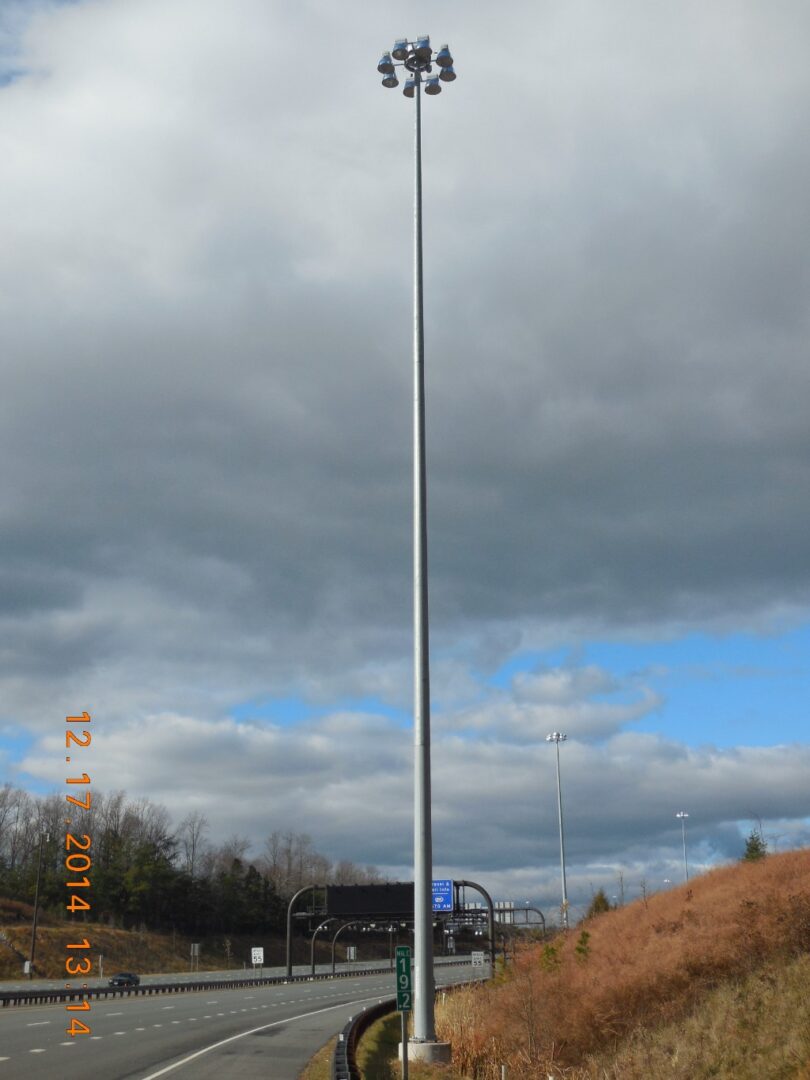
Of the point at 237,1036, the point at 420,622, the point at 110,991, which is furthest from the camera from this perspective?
the point at 110,991

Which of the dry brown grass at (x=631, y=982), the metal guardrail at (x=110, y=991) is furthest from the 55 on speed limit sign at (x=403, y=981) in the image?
the metal guardrail at (x=110, y=991)

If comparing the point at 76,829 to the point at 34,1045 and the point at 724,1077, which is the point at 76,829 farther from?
the point at 724,1077

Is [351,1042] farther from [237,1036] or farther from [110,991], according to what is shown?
[110,991]

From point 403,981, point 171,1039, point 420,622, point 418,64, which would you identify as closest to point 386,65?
point 418,64

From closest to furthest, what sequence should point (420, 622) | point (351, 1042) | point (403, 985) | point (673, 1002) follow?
point (403, 985), point (420, 622), point (673, 1002), point (351, 1042)

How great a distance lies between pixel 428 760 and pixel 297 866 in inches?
7237

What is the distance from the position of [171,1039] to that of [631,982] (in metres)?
12.2

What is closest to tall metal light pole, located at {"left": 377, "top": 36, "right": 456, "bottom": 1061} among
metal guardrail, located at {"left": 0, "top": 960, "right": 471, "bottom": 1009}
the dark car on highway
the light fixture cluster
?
the light fixture cluster

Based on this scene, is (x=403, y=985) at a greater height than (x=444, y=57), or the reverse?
(x=444, y=57)

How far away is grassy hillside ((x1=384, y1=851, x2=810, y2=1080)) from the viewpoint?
20.4 m

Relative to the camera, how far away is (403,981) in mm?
16734

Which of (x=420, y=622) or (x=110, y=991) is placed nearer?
(x=420, y=622)

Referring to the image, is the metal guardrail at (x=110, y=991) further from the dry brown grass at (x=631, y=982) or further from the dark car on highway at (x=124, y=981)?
the dry brown grass at (x=631, y=982)

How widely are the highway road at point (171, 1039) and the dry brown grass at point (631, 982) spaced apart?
447cm
